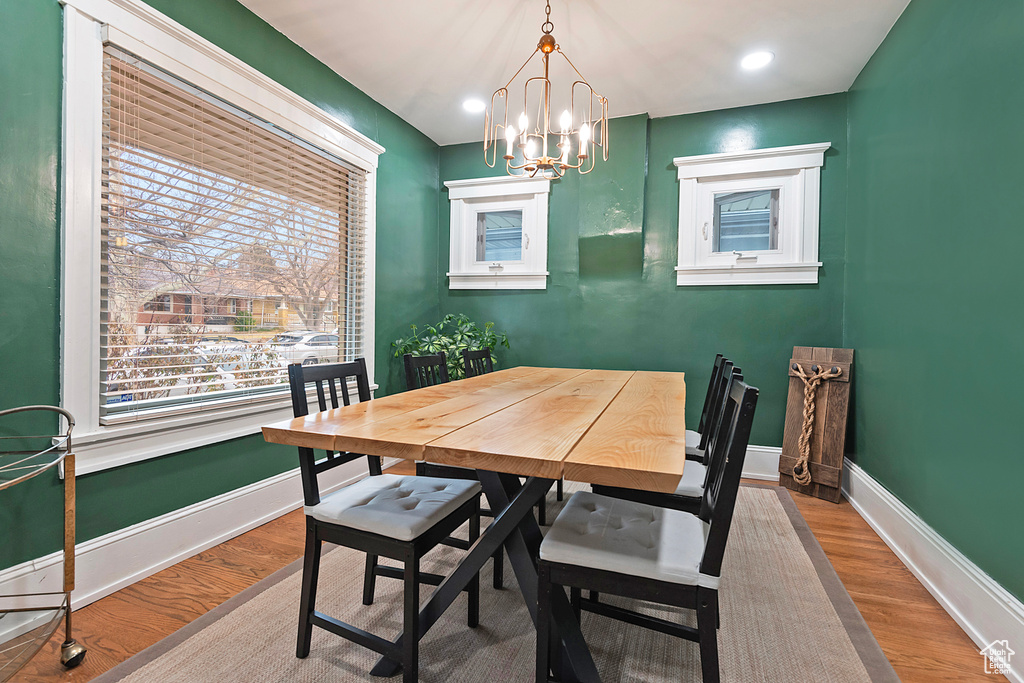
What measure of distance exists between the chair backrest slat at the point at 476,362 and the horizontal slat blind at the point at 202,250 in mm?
967

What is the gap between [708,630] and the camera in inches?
43.4

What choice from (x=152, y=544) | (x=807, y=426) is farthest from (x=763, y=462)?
(x=152, y=544)

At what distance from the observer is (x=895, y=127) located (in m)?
2.55

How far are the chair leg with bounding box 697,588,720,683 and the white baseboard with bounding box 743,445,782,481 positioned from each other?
8.66 feet

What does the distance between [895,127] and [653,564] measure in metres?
2.73

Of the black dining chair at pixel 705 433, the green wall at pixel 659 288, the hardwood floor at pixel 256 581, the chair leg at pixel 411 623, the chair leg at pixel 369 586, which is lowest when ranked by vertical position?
the hardwood floor at pixel 256 581

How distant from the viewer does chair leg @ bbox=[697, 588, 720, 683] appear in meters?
1.09

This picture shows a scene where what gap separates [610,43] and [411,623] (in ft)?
9.66

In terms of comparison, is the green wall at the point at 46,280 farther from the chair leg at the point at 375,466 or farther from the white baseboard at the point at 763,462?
the white baseboard at the point at 763,462

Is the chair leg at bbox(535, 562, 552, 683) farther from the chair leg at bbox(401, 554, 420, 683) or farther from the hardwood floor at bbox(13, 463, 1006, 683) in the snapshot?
the hardwood floor at bbox(13, 463, 1006, 683)

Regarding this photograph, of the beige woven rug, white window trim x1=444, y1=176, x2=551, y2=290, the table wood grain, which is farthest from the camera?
white window trim x1=444, y1=176, x2=551, y2=290

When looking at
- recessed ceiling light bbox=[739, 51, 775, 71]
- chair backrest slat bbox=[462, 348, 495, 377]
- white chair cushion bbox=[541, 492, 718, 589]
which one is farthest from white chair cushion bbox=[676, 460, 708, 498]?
recessed ceiling light bbox=[739, 51, 775, 71]

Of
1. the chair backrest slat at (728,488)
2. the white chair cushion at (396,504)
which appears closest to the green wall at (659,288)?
the white chair cushion at (396,504)

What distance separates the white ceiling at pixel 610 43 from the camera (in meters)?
2.46
